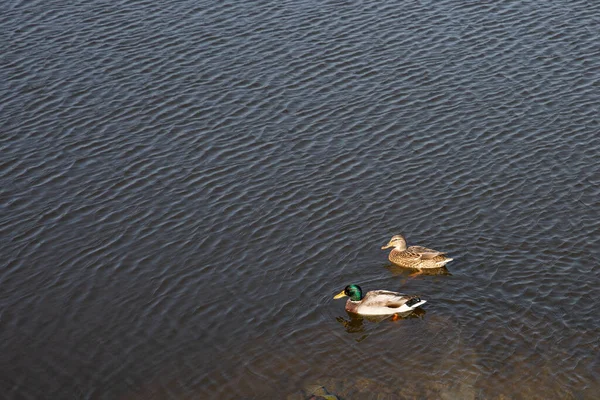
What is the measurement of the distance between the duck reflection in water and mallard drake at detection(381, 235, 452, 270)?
3.56 ft

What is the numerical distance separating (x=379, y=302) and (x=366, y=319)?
423mm

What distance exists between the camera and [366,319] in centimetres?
1747

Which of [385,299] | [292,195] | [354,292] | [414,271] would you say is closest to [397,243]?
[414,271]

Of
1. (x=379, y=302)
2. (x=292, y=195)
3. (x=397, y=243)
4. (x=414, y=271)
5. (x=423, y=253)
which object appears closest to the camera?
(x=379, y=302)

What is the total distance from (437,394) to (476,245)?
4585 mm

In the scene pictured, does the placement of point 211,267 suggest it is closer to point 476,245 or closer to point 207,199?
point 207,199

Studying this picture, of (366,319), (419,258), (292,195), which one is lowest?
(366,319)

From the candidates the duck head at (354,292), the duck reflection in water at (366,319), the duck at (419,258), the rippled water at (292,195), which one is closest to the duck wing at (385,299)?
the duck head at (354,292)

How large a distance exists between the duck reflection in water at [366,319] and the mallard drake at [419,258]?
1.09m

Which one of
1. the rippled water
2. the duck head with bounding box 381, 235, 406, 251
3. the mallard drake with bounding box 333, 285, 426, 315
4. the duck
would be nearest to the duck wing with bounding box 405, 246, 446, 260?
the duck

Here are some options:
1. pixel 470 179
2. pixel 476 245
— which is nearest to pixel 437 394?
pixel 476 245

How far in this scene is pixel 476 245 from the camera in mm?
18906

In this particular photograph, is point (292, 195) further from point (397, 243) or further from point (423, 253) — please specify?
point (423, 253)

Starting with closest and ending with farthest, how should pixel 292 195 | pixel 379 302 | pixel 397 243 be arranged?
pixel 379 302 < pixel 397 243 < pixel 292 195
